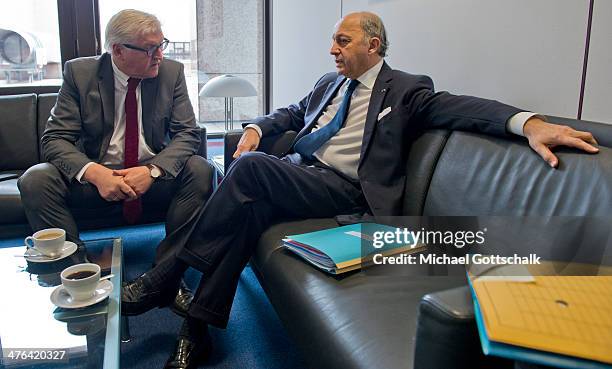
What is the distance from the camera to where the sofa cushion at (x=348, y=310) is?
1.04 metres

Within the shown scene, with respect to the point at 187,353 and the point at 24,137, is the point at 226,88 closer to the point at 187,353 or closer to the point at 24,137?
the point at 24,137

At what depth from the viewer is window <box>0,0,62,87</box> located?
3.35 m

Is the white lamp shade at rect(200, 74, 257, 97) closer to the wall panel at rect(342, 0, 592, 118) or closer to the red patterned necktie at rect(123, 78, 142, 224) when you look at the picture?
the red patterned necktie at rect(123, 78, 142, 224)

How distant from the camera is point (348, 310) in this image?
3.89ft

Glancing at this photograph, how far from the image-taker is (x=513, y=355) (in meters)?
0.67

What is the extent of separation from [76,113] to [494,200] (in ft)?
6.08

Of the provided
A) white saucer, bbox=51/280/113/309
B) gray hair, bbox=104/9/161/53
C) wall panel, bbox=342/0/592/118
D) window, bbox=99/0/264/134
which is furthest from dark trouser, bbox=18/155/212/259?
window, bbox=99/0/264/134

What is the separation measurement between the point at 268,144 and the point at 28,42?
221 cm

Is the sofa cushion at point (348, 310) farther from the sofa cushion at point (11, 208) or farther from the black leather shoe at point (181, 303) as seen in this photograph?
the sofa cushion at point (11, 208)

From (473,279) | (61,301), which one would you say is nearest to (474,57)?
(473,279)

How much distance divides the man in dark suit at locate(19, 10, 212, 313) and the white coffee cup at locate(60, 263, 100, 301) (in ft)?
1.92

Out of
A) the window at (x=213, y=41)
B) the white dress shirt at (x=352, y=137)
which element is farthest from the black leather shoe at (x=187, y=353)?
the window at (x=213, y=41)

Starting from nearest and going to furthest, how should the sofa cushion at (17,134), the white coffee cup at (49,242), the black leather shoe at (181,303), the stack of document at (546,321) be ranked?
1. the stack of document at (546,321)
2. the white coffee cup at (49,242)
3. the black leather shoe at (181,303)
4. the sofa cushion at (17,134)

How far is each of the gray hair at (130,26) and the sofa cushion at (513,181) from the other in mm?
1386
